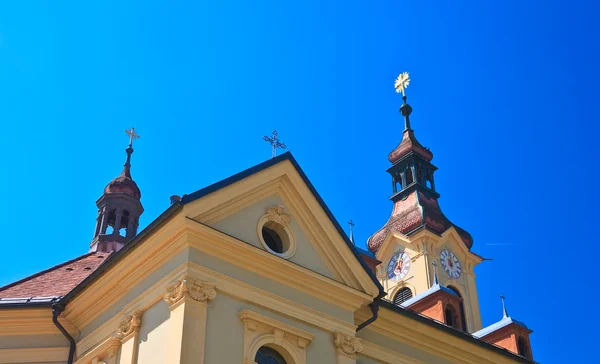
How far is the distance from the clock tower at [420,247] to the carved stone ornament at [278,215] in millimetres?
21282

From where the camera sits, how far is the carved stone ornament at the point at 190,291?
1568 centimetres

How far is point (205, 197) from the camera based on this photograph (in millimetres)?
16750

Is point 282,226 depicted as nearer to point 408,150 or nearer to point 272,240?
point 272,240

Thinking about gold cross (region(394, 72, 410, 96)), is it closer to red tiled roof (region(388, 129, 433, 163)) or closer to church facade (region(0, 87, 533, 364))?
red tiled roof (region(388, 129, 433, 163))

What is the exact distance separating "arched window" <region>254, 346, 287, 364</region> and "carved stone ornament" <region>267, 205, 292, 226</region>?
2.79m

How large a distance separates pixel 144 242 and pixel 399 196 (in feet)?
98.1

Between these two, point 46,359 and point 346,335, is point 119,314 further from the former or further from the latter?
point 346,335

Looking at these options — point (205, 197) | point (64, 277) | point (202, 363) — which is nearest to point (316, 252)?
point (205, 197)

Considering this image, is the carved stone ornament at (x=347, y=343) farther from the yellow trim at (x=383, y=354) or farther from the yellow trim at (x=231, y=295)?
the yellow trim at (x=383, y=354)

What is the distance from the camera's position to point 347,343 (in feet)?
58.1

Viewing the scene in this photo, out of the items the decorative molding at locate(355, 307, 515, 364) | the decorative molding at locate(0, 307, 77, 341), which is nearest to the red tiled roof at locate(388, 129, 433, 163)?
the decorative molding at locate(355, 307, 515, 364)

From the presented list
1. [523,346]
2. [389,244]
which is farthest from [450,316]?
Answer: [389,244]

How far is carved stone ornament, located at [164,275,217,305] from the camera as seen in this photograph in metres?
15.7

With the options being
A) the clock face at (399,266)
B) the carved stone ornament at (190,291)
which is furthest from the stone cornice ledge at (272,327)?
the clock face at (399,266)
